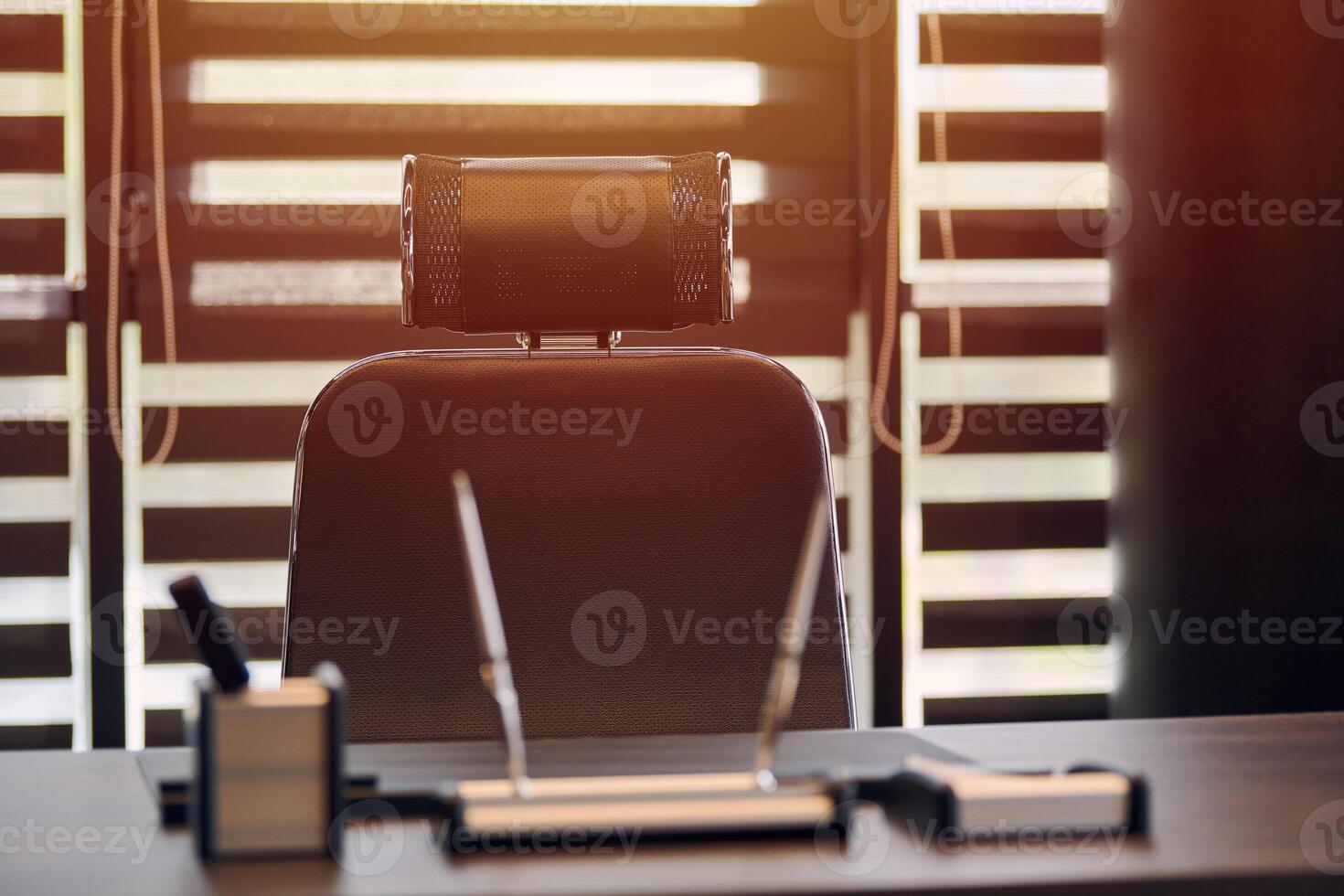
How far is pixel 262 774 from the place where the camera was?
595 mm

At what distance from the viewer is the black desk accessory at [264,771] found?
594mm

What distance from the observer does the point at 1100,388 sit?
9.11ft

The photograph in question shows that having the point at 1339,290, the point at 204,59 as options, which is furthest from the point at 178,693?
the point at 1339,290

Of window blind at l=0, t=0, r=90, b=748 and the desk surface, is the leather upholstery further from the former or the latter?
window blind at l=0, t=0, r=90, b=748

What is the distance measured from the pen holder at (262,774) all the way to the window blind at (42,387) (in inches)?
86.6

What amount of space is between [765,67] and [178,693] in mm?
1988

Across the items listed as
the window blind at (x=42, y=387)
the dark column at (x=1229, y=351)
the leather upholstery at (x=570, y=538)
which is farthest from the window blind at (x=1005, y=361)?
the window blind at (x=42, y=387)

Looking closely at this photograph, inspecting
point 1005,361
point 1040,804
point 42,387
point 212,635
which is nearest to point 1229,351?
point 1005,361

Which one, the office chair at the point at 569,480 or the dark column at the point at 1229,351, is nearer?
the office chair at the point at 569,480

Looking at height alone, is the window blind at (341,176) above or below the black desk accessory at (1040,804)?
above

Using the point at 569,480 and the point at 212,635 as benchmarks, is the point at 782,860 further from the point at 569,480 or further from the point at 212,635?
the point at 569,480

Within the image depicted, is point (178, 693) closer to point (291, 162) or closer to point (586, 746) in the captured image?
point (291, 162)

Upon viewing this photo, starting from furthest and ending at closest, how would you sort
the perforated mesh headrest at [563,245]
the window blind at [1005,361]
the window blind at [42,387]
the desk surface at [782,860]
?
1. the window blind at [1005,361]
2. the window blind at [42,387]
3. the perforated mesh headrest at [563,245]
4. the desk surface at [782,860]

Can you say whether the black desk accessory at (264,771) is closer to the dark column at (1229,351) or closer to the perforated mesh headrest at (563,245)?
the perforated mesh headrest at (563,245)
